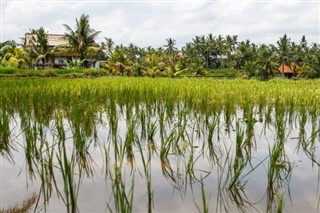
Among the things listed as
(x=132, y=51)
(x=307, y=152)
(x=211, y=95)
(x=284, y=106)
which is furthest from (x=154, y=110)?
(x=132, y=51)

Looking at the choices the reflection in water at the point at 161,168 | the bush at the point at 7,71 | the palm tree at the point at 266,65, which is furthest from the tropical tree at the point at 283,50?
the reflection in water at the point at 161,168

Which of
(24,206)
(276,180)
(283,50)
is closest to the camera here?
(24,206)

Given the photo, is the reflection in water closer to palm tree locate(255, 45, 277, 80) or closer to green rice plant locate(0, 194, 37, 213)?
green rice plant locate(0, 194, 37, 213)

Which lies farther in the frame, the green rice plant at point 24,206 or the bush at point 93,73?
the bush at point 93,73

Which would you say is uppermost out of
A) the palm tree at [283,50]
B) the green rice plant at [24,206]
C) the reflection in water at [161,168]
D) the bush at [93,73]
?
the palm tree at [283,50]

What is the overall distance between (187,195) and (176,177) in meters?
0.42

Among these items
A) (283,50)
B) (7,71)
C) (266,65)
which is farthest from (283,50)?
(7,71)

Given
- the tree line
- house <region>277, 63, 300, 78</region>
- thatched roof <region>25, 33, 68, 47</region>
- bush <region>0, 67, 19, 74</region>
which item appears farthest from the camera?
house <region>277, 63, 300, 78</region>

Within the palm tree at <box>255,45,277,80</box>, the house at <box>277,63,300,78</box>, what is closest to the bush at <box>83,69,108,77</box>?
the palm tree at <box>255,45,277,80</box>

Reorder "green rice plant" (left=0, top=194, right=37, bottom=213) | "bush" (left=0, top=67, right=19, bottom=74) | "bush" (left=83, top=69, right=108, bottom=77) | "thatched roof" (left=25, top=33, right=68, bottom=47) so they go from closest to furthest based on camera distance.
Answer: "green rice plant" (left=0, top=194, right=37, bottom=213) → "bush" (left=0, top=67, right=19, bottom=74) → "bush" (left=83, top=69, right=108, bottom=77) → "thatched roof" (left=25, top=33, right=68, bottom=47)

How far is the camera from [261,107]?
7094 mm

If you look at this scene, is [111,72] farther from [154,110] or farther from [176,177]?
[176,177]

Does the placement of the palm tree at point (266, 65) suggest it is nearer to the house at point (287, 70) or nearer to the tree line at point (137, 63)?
the tree line at point (137, 63)

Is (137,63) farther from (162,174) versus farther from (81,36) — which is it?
(162,174)
